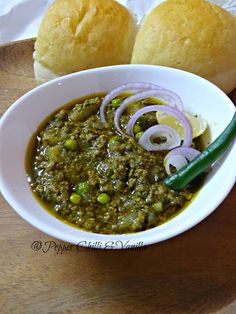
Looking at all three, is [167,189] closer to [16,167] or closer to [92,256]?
[92,256]

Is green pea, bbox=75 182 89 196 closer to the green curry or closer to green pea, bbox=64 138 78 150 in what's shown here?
the green curry

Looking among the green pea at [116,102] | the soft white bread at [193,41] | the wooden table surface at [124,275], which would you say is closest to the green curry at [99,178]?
the green pea at [116,102]

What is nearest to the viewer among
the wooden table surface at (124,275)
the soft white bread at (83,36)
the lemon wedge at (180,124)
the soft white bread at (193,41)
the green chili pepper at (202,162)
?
the wooden table surface at (124,275)

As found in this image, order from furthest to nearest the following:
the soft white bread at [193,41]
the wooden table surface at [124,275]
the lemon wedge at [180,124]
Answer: the soft white bread at [193,41]
the lemon wedge at [180,124]
the wooden table surface at [124,275]

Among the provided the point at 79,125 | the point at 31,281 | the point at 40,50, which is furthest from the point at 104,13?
the point at 31,281

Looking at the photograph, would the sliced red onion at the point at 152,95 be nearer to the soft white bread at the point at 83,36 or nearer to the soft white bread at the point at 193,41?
the soft white bread at the point at 193,41

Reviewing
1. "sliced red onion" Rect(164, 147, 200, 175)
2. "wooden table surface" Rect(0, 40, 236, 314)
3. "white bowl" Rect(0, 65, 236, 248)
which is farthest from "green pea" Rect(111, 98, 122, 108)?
"wooden table surface" Rect(0, 40, 236, 314)

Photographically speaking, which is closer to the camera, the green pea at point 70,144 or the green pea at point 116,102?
the green pea at point 70,144
